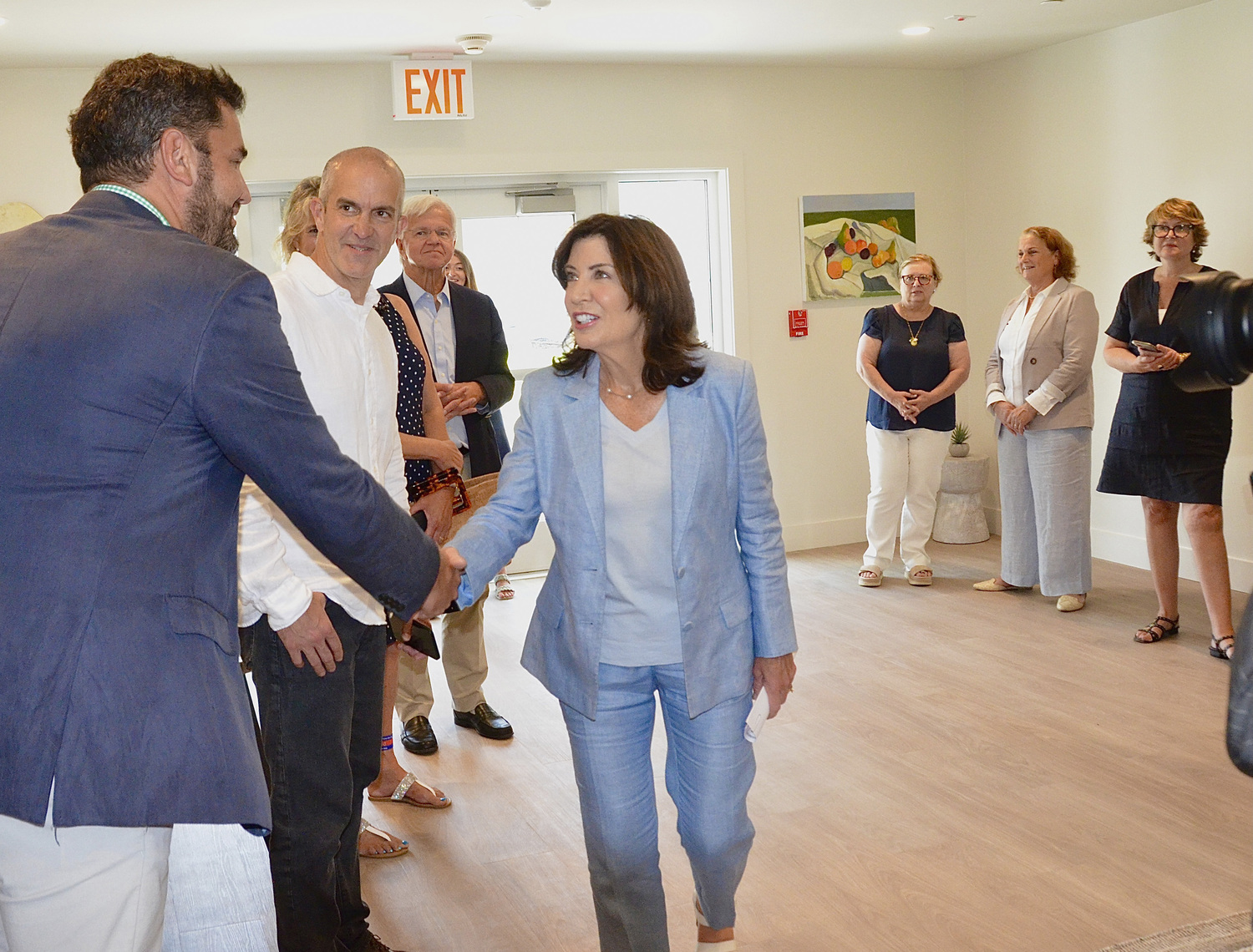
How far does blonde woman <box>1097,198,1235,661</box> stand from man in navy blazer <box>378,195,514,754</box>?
8.67 ft

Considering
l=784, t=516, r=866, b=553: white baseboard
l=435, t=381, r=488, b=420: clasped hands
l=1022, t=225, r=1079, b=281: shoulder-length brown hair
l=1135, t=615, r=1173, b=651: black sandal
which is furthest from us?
l=784, t=516, r=866, b=553: white baseboard

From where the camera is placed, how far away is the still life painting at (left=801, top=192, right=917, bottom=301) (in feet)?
23.7

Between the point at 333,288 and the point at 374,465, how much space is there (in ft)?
1.16

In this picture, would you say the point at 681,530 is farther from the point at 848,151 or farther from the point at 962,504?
the point at 848,151

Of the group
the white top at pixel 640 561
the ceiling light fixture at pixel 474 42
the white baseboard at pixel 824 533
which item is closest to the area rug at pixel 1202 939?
the white top at pixel 640 561

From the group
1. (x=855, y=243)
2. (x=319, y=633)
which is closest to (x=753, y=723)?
(x=319, y=633)

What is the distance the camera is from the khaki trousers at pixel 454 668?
13.2 ft

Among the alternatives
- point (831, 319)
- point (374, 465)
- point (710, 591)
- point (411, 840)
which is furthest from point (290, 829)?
point (831, 319)

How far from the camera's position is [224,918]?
286 centimetres

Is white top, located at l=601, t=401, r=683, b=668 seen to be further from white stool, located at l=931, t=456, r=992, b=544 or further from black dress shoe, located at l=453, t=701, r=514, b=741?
white stool, located at l=931, t=456, r=992, b=544

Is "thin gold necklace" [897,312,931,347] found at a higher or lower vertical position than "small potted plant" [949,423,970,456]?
higher

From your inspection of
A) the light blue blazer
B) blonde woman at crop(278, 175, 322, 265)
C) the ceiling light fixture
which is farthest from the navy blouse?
the light blue blazer

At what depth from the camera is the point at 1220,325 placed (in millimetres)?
1513

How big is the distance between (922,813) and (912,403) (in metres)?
3.08
